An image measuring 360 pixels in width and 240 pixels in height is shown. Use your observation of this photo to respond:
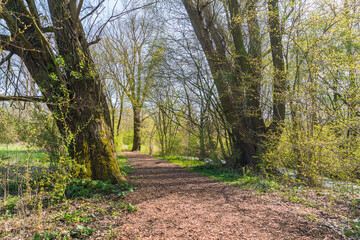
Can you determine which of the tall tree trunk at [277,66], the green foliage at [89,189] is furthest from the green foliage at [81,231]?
Answer: the tall tree trunk at [277,66]

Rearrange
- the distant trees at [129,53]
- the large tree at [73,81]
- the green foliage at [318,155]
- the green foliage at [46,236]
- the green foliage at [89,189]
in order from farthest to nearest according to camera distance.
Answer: the distant trees at [129,53] → the large tree at [73,81] → the green foliage at [89,189] → the green foliage at [318,155] → the green foliage at [46,236]

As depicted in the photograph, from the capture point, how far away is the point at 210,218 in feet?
9.30

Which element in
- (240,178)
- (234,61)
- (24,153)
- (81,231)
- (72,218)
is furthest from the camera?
(234,61)

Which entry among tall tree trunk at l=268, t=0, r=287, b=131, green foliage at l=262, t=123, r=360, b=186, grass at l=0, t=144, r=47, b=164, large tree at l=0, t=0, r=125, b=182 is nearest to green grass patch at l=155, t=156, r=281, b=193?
green foliage at l=262, t=123, r=360, b=186

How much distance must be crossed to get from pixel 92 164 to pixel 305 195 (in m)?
4.10

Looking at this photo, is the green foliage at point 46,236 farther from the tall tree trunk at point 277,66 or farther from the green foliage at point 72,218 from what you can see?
the tall tree trunk at point 277,66

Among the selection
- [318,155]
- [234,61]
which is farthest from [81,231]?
[234,61]

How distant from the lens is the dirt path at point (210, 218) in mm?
2414

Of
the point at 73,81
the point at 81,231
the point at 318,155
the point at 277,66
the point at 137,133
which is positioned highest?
the point at 277,66

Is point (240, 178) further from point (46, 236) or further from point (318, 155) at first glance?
point (46, 236)

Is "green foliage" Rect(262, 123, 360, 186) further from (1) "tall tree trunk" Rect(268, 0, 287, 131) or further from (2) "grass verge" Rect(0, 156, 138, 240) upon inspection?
(2) "grass verge" Rect(0, 156, 138, 240)

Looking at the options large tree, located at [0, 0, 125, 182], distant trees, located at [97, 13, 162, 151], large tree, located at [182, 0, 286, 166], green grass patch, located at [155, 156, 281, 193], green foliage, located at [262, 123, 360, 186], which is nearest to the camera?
green foliage, located at [262, 123, 360, 186]

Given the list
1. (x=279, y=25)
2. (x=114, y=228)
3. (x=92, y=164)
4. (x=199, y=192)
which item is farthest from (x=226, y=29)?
(x=114, y=228)

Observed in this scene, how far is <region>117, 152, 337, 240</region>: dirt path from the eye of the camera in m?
2.41
